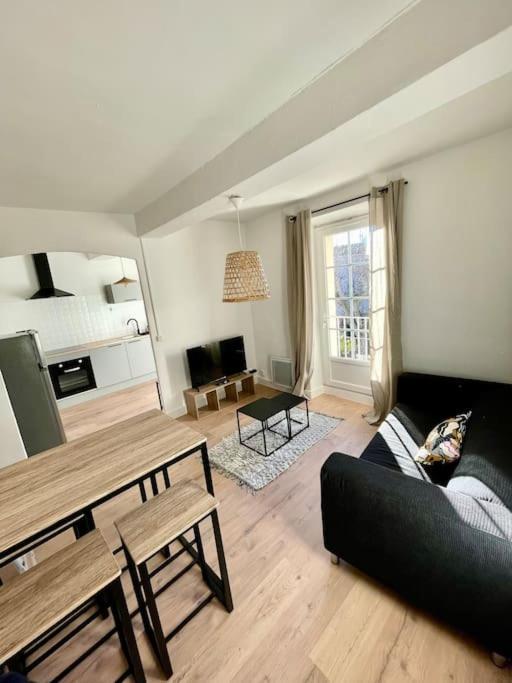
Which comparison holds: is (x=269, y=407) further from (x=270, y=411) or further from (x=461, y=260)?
(x=461, y=260)

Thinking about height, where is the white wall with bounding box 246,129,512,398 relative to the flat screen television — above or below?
above

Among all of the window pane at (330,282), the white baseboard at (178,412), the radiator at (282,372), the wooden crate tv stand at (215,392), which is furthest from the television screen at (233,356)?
the window pane at (330,282)

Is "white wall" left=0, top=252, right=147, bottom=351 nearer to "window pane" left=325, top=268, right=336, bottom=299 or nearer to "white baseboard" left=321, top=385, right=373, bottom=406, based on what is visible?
"window pane" left=325, top=268, right=336, bottom=299

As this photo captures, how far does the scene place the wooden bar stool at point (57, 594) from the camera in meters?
0.83

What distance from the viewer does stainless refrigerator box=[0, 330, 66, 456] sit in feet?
8.09

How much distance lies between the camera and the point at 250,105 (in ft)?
4.80

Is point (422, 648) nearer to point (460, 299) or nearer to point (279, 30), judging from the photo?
point (460, 299)

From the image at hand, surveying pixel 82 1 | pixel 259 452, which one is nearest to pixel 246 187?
pixel 82 1

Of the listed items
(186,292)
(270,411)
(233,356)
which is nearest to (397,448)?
(270,411)

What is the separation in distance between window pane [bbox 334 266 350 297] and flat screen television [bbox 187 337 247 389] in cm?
152

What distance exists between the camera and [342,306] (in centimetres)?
362

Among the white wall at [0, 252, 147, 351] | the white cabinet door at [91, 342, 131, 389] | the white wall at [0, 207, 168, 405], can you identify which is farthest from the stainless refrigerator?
the white cabinet door at [91, 342, 131, 389]

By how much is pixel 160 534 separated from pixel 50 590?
37cm

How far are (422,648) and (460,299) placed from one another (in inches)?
95.3
